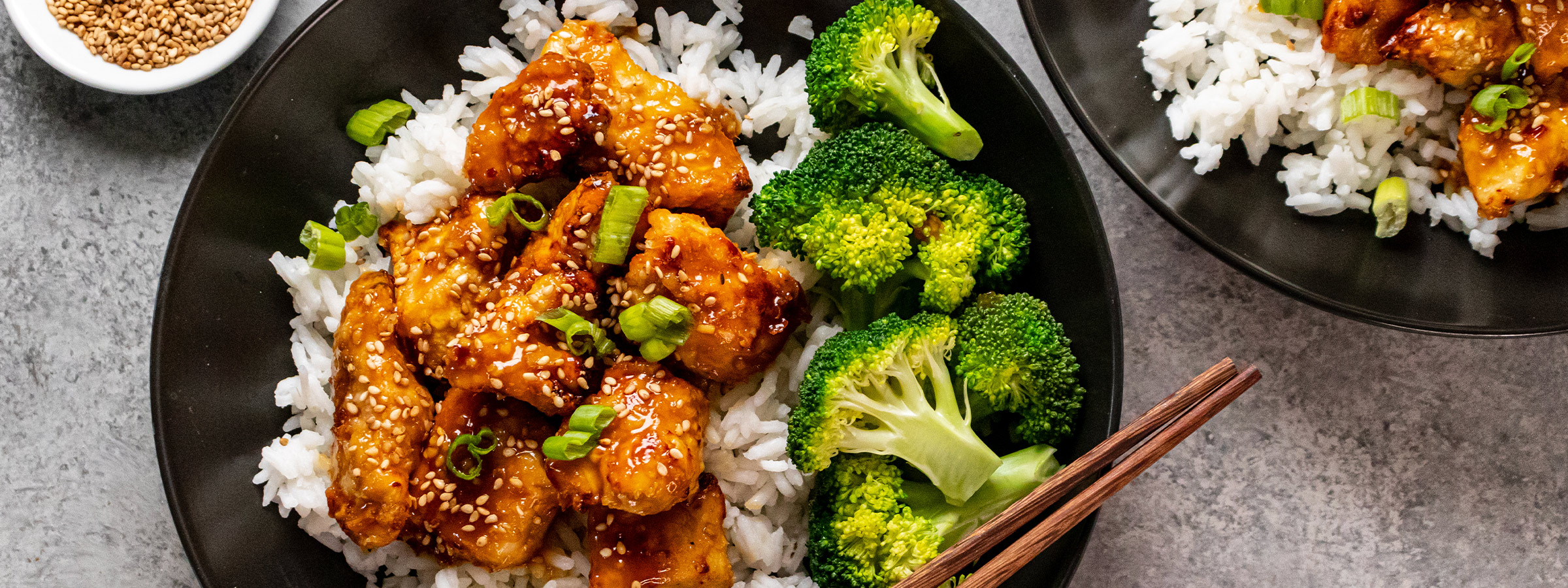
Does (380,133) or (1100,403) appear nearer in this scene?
(1100,403)

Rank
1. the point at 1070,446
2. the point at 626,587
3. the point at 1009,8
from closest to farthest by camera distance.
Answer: the point at 626,587 < the point at 1070,446 < the point at 1009,8

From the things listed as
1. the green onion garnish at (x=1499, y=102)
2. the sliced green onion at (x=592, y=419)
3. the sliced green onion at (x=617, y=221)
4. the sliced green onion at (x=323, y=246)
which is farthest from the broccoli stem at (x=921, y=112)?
the sliced green onion at (x=323, y=246)

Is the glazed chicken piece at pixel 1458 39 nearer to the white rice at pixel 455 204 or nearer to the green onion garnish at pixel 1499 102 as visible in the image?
the green onion garnish at pixel 1499 102

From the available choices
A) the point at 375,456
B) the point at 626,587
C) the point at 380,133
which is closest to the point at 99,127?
the point at 380,133

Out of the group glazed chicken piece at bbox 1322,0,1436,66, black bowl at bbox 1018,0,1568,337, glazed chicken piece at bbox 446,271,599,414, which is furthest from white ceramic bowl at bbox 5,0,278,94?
glazed chicken piece at bbox 1322,0,1436,66

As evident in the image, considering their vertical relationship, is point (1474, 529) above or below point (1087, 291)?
below

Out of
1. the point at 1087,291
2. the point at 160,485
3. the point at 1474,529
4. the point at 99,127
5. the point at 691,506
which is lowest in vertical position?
the point at 160,485

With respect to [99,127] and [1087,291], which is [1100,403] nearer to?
[1087,291]
